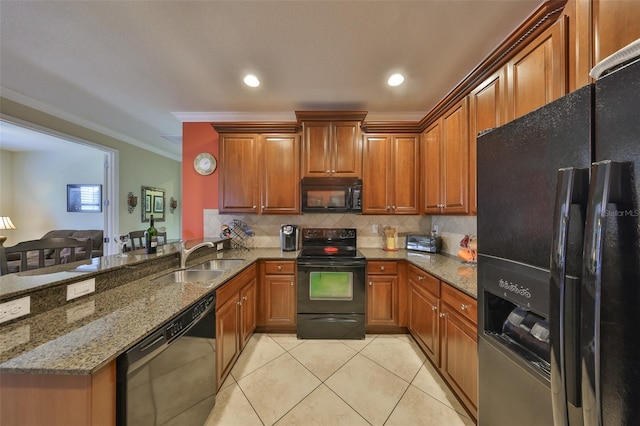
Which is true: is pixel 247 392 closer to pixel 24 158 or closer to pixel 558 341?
pixel 558 341

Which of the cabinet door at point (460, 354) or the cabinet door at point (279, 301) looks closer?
the cabinet door at point (460, 354)

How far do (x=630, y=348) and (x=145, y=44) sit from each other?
9.64 ft

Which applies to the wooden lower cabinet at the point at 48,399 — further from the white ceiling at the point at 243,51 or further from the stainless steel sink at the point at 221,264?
the white ceiling at the point at 243,51

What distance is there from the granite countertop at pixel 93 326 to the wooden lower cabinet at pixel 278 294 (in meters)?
0.86

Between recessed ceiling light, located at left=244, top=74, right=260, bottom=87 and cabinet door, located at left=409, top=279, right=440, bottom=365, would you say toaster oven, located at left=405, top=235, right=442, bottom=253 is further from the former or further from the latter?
recessed ceiling light, located at left=244, top=74, right=260, bottom=87

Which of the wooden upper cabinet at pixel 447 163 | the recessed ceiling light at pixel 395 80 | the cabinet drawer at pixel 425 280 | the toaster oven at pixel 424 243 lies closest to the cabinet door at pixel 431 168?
the wooden upper cabinet at pixel 447 163

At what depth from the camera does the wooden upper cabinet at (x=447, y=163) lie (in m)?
1.98

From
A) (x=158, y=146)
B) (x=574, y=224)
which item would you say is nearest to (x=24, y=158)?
(x=158, y=146)

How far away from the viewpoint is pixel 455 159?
2.11 m

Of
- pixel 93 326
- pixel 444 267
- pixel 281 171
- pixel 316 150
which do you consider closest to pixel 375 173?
pixel 316 150

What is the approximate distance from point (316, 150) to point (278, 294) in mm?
1748

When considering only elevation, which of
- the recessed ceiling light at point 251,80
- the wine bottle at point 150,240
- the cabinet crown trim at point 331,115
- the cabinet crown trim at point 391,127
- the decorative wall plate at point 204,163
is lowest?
the wine bottle at point 150,240

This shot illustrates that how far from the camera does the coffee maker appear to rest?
287 cm

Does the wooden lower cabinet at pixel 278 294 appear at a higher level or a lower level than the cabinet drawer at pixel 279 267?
lower
